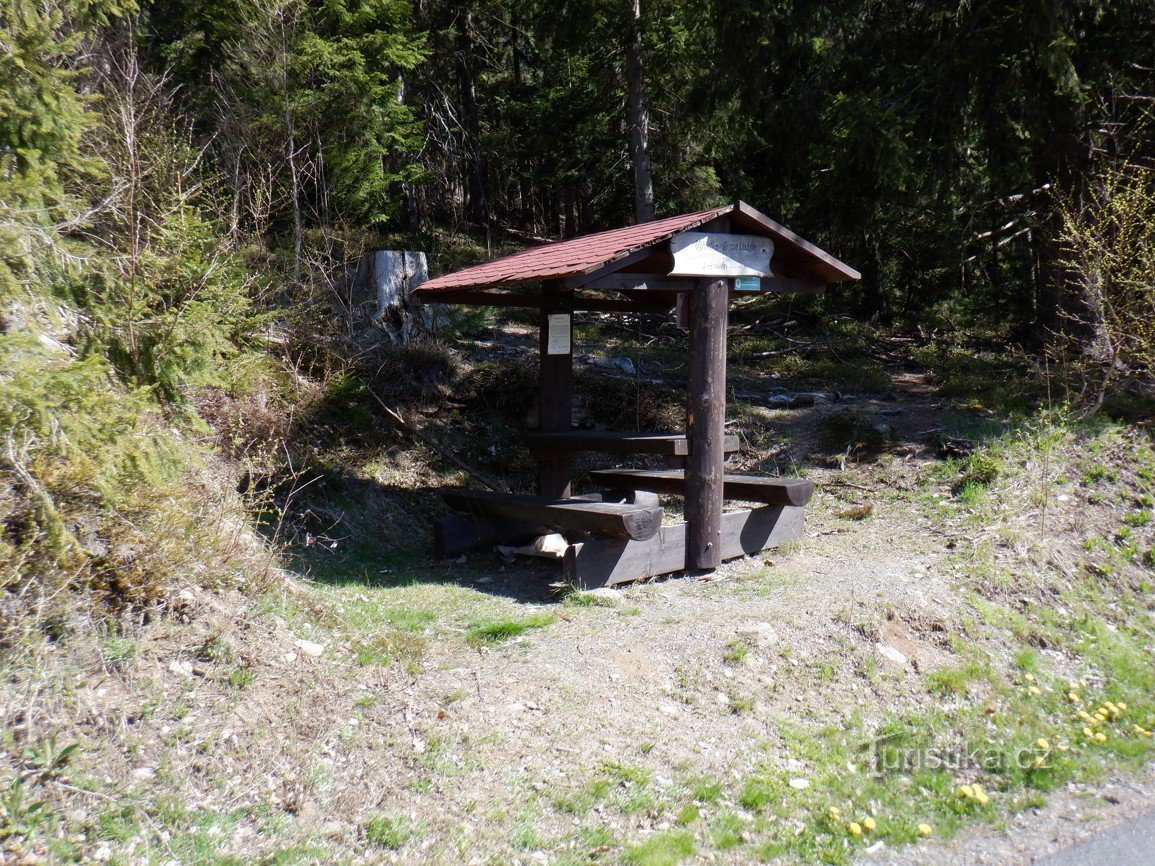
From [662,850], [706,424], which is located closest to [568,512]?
[706,424]

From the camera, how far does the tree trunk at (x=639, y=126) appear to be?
15.6 m

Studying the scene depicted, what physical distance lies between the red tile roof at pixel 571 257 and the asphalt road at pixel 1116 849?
4.30 m

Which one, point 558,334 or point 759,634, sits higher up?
point 558,334

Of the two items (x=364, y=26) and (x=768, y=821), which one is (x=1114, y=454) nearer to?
(x=768, y=821)

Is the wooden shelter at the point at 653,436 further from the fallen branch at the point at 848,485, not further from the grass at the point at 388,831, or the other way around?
the grass at the point at 388,831

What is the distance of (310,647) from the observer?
5.17m

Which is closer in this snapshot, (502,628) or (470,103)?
(502,628)

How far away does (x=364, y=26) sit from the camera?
1399cm

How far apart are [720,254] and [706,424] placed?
1.31m

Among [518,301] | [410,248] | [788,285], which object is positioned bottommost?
[518,301]

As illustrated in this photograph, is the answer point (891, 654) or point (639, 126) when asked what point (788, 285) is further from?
point (639, 126)

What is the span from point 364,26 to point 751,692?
1230 cm

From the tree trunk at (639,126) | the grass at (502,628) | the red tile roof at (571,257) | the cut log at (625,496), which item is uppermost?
the tree trunk at (639,126)

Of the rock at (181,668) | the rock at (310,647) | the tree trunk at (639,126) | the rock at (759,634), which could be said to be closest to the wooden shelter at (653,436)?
the rock at (759,634)
